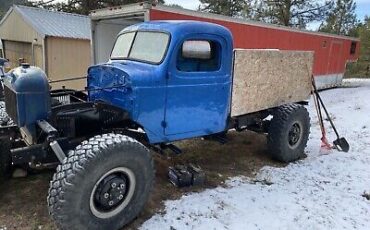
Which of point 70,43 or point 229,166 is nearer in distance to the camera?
point 229,166

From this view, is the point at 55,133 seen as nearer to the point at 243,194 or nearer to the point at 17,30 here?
the point at 243,194

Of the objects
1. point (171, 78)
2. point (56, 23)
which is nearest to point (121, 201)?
point (171, 78)

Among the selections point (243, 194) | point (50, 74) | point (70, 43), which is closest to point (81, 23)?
point (70, 43)

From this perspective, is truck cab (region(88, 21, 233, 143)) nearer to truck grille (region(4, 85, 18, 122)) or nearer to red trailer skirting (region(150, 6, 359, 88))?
truck grille (region(4, 85, 18, 122))

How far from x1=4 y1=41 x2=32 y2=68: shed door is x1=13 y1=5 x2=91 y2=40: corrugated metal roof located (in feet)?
4.47

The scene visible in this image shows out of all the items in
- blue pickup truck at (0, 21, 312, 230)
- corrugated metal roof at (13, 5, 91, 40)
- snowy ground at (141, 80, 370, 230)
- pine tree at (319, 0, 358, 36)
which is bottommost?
snowy ground at (141, 80, 370, 230)

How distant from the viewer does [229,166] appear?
605cm

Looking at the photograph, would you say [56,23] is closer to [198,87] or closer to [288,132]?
[288,132]

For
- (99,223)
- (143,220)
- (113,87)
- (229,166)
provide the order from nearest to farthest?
(99,223) → (143,220) → (113,87) → (229,166)

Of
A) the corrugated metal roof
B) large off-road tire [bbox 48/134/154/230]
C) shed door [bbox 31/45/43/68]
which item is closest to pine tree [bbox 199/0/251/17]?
the corrugated metal roof

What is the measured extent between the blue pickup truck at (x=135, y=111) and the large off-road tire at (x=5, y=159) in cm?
1

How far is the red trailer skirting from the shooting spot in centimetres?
983

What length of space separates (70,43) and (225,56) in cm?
1257

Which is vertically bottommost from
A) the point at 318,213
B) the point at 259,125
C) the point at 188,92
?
the point at 318,213
